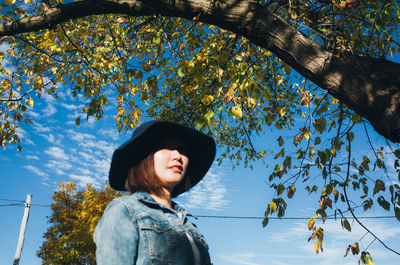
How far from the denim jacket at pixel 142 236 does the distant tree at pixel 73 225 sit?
22946 mm

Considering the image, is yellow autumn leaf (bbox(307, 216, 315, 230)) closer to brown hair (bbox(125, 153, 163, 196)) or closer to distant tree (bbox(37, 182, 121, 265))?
brown hair (bbox(125, 153, 163, 196))

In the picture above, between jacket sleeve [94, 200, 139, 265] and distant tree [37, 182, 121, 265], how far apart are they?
23.1 m

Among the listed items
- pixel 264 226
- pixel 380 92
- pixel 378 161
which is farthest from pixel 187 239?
pixel 378 161

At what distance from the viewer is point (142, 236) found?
5.93 ft

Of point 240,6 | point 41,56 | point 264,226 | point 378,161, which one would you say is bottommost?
point 264,226

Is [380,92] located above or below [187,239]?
above

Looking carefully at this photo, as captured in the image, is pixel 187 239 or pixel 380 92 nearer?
pixel 187 239

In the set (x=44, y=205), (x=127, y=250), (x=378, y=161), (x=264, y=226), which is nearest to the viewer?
(x=127, y=250)

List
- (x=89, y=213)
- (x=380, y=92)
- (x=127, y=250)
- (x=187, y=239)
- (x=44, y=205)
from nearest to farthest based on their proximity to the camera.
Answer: (x=127, y=250) < (x=187, y=239) < (x=380, y=92) < (x=89, y=213) < (x=44, y=205)

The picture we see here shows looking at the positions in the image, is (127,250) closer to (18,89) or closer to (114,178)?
(114,178)

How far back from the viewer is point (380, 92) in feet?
9.70

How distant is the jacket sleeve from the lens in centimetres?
166

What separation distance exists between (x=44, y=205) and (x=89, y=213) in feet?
19.3

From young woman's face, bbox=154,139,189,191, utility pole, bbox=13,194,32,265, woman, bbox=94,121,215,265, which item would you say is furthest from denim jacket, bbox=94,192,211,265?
utility pole, bbox=13,194,32,265
